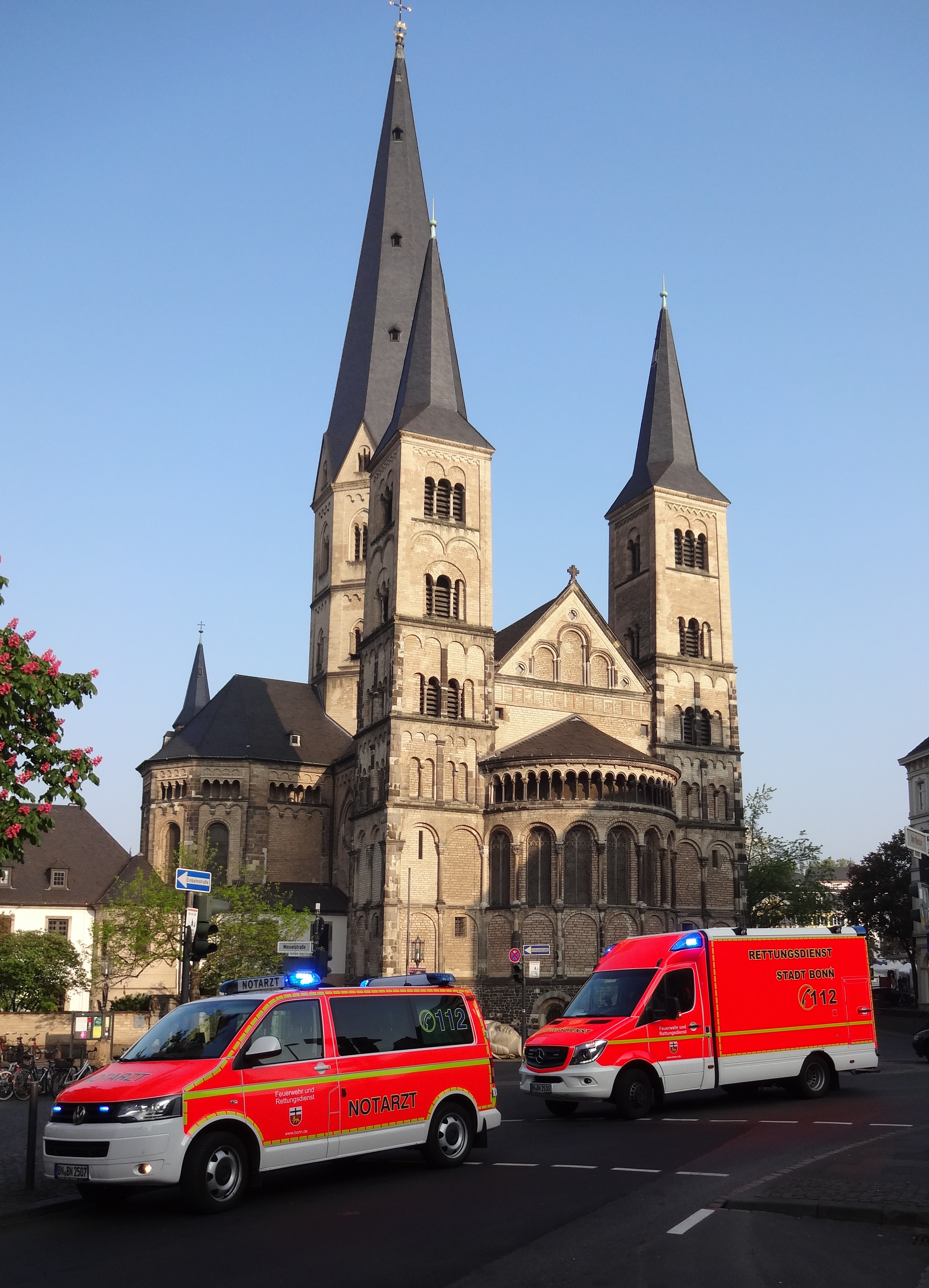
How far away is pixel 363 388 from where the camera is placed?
2968 inches

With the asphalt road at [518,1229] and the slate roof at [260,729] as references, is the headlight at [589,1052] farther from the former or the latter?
the slate roof at [260,729]

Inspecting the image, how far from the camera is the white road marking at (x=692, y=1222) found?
9.92 m

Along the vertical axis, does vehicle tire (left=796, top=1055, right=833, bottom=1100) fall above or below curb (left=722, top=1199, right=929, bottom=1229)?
below

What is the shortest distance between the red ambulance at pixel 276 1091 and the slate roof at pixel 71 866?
48952mm

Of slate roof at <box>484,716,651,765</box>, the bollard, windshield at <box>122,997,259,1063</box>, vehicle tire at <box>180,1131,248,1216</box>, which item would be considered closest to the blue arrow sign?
windshield at <box>122,997,259,1063</box>

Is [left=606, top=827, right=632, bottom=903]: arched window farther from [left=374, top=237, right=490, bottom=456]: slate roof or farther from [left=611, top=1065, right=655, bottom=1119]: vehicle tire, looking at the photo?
[left=611, top=1065, right=655, bottom=1119]: vehicle tire

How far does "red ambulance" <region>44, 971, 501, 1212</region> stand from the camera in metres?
11.1

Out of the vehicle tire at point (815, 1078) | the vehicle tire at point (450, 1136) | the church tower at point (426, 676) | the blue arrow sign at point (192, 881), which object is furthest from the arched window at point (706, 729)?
the vehicle tire at point (450, 1136)

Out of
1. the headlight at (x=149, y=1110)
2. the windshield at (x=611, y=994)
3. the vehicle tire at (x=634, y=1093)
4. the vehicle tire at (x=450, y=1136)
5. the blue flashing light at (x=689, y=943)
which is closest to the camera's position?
the headlight at (x=149, y=1110)

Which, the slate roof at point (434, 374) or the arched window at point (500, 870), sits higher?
the slate roof at point (434, 374)

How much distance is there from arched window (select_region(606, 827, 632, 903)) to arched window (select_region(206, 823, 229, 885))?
20108mm

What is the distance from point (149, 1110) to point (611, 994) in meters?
10.1

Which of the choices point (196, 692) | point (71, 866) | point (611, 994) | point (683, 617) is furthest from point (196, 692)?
point (611, 994)

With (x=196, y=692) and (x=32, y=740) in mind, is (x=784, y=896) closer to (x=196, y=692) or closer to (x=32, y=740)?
(x=196, y=692)
